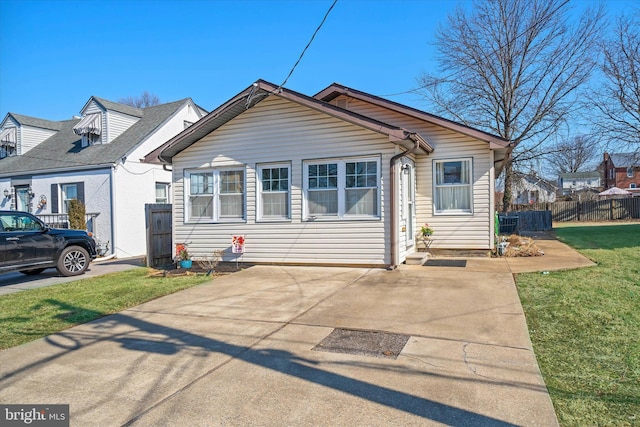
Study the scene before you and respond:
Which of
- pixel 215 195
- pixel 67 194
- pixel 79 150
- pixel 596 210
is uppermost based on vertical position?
pixel 79 150

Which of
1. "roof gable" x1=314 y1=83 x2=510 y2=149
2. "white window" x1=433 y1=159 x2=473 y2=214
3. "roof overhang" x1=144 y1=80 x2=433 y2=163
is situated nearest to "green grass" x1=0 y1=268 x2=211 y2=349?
"roof overhang" x1=144 y1=80 x2=433 y2=163

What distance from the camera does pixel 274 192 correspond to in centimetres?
1063

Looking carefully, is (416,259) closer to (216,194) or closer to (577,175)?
(216,194)

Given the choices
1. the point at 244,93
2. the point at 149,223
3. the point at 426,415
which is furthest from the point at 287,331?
the point at 149,223

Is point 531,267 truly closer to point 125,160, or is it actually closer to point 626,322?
point 626,322

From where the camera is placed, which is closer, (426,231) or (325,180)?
(325,180)

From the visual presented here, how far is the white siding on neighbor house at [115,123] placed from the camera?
59.1ft

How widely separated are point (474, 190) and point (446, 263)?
2414 millimetres

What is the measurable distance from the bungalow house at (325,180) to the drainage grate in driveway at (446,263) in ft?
2.13

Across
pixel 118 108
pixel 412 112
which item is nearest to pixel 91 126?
pixel 118 108

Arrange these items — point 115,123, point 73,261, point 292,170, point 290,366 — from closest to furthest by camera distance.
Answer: point 290,366 < point 292,170 < point 73,261 < point 115,123

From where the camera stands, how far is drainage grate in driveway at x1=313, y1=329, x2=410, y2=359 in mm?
4512

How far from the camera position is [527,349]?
445 centimetres

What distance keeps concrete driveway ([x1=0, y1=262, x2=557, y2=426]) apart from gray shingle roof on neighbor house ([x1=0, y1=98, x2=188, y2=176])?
1170cm
